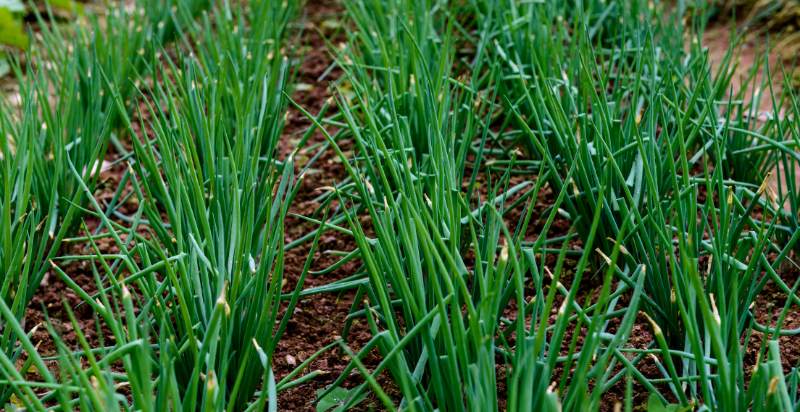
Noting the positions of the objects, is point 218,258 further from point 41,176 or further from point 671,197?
point 671,197

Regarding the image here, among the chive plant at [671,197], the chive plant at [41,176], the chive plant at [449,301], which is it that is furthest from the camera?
the chive plant at [41,176]

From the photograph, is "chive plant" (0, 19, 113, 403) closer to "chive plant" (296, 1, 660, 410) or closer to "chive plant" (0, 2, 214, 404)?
"chive plant" (0, 2, 214, 404)

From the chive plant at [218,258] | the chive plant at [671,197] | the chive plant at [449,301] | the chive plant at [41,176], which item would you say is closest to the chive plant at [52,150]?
the chive plant at [41,176]

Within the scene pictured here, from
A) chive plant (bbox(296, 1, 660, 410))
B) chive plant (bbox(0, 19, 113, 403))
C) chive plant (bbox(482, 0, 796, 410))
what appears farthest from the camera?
chive plant (bbox(0, 19, 113, 403))

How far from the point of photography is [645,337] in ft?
5.75

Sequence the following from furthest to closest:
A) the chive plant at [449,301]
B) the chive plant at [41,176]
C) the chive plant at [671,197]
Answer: the chive plant at [41,176], the chive plant at [671,197], the chive plant at [449,301]

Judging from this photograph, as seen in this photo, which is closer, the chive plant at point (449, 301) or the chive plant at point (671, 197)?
the chive plant at point (449, 301)

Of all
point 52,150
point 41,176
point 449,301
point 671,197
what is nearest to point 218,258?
point 449,301

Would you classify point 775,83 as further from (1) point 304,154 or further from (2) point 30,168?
(2) point 30,168

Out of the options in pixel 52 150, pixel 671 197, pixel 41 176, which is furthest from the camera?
pixel 52 150

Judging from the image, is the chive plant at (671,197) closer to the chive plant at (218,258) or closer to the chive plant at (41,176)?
the chive plant at (218,258)

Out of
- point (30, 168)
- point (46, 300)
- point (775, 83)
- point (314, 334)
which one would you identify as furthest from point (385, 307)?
point (775, 83)

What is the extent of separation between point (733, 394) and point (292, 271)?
1.14 metres

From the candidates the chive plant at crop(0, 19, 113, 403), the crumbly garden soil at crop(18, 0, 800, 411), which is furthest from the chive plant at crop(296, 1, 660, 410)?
the chive plant at crop(0, 19, 113, 403)
